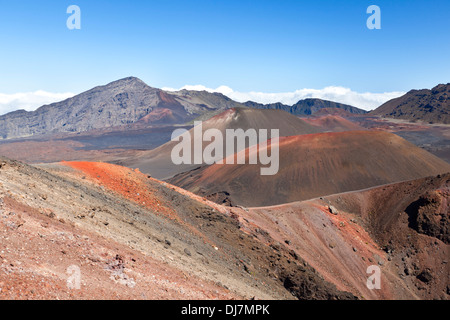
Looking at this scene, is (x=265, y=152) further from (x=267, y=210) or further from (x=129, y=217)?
(x=129, y=217)

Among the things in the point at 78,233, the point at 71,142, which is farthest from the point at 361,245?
the point at 71,142

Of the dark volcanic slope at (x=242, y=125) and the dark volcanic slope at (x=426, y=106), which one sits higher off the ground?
the dark volcanic slope at (x=426, y=106)

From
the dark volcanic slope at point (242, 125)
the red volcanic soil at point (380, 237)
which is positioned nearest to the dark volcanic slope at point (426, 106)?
the dark volcanic slope at point (242, 125)

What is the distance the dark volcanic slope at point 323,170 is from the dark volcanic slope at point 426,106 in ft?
396

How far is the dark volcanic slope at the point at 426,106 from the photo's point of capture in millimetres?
155875

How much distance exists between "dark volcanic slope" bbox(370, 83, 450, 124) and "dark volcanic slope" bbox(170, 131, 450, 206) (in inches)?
4752

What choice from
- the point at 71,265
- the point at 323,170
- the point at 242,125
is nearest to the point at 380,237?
the point at 323,170

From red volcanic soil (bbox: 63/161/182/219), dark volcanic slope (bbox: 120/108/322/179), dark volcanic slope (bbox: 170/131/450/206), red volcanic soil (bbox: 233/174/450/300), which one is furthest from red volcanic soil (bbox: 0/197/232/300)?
dark volcanic slope (bbox: 120/108/322/179)

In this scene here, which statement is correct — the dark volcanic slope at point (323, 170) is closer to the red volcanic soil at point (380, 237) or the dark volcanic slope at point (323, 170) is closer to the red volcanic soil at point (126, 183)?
the red volcanic soil at point (380, 237)

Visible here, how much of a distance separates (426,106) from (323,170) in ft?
504

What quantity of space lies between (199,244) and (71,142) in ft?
475

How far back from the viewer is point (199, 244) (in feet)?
52.3

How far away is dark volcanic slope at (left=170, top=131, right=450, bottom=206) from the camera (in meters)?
44.0

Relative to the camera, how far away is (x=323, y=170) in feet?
154
